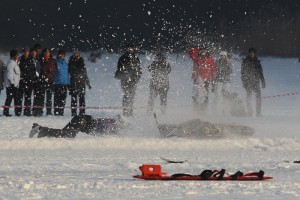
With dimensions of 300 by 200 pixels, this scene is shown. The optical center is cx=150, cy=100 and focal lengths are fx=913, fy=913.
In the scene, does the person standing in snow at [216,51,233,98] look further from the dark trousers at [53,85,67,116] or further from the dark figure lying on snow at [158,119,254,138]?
the dark figure lying on snow at [158,119,254,138]

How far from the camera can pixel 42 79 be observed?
738 inches

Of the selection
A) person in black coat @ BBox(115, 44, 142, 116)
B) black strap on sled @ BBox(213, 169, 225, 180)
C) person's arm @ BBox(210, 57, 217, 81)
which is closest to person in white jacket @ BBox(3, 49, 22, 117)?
person in black coat @ BBox(115, 44, 142, 116)

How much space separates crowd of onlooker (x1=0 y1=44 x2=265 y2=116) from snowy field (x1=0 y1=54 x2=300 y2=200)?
0.44 m

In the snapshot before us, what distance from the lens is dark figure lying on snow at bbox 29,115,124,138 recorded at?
13.1 metres

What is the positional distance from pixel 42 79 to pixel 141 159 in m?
8.21

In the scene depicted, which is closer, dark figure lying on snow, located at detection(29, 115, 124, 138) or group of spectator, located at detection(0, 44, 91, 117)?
dark figure lying on snow, located at detection(29, 115, 124, 138)

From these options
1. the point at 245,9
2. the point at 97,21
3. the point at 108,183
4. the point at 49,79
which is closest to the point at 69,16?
the point at 97,21

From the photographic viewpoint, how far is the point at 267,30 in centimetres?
4300

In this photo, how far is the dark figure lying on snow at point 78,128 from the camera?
13.1 meters

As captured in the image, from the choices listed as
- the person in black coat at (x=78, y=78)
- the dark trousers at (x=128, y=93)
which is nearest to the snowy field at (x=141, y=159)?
the dark trousers at (x=128, y=93)

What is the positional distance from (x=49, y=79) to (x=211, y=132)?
20.4ft

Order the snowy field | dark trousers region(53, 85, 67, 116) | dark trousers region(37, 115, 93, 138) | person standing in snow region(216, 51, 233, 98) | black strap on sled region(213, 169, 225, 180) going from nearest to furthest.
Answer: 1. the snowy field
2. black strap on sled region(213, 169, 225, 180)
3. dark trousers region(37, 115, 93, 138)
4. dark trousers region(53, 85, 67, 116)
5. person standing in snow region(216, 51, 233, 98)

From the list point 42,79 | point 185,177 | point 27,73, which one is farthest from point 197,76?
point 185,177

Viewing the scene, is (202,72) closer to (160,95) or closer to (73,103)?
(160,95)
